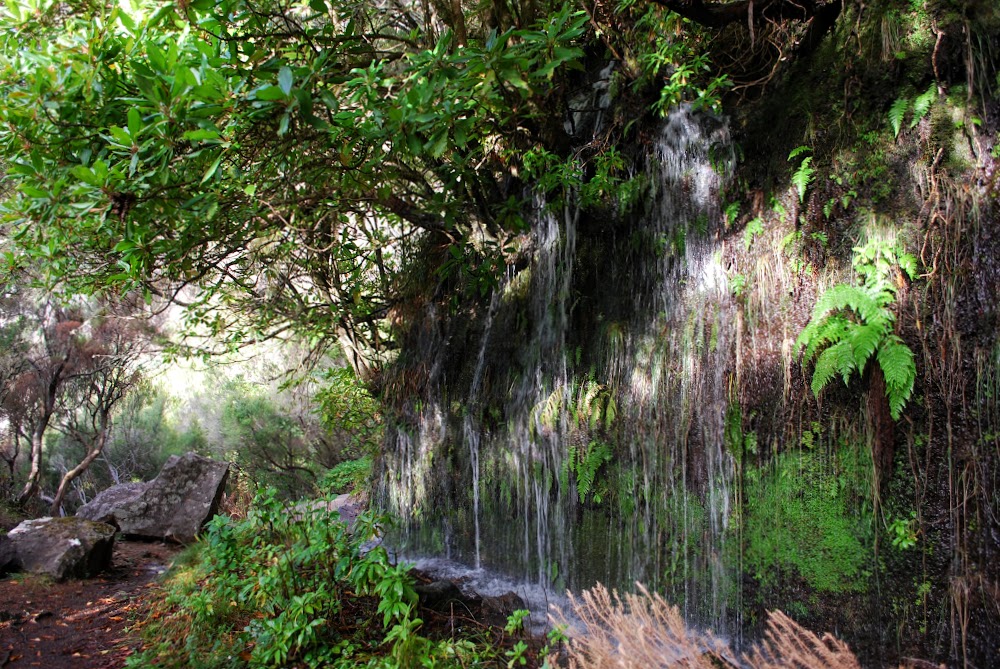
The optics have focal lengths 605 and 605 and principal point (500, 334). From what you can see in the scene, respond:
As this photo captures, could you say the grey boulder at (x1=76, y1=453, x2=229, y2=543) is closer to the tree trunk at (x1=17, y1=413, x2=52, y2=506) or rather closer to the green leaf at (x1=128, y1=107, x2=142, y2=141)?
the tree trunk at (x1=17, y1=413, x2=52, y2=506)

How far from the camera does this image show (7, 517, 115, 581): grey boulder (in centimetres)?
696

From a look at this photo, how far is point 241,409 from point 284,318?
7.40m

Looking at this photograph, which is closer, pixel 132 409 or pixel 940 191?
pixel 940 191

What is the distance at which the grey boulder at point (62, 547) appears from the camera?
696 centimetres

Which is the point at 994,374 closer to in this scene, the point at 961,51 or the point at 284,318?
the point at 961,51

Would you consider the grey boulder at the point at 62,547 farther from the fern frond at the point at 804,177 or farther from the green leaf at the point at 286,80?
the fern frond at the point at 804,177

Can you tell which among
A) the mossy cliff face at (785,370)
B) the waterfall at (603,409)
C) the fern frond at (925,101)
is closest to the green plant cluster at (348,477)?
the waterfall at (603,409)

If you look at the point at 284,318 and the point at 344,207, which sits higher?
the point at 344,207

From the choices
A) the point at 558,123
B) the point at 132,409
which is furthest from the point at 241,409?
the point at 558,123

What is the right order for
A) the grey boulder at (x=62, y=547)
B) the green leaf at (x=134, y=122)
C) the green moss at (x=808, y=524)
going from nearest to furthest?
1. the green leaf at (x=134, y=122)
2. the green moss at (x=808, y=524)
3. the grey boulder at (x=62, y=547)

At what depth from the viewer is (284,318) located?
8.35 metres

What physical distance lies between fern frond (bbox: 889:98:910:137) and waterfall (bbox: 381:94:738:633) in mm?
1398

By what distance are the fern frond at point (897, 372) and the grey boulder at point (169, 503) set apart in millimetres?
9482

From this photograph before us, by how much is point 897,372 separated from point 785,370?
865 millimetres
